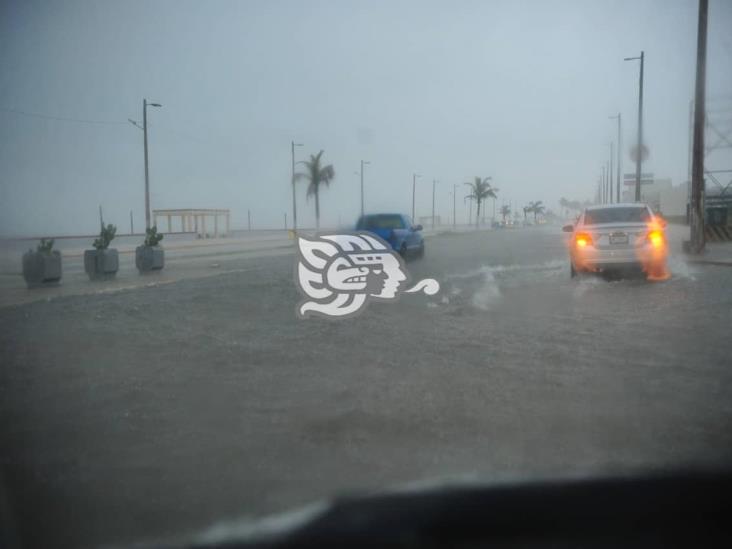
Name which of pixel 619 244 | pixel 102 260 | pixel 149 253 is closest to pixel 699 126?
pixel 619 244

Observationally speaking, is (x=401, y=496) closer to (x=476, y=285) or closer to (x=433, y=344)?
(x=433, y=344)

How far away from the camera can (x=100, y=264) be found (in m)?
16.5

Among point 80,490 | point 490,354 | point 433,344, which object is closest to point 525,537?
point 80,490

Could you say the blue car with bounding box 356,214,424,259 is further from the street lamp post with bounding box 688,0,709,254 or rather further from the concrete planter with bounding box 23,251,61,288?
the concrete planter with bounding box 23,251,61,288

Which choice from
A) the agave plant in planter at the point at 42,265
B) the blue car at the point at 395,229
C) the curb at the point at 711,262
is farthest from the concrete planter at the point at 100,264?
the curb at the point at 711,262

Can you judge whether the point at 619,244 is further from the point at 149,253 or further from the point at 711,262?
the point at 149,253

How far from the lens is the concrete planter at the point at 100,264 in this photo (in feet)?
54.0

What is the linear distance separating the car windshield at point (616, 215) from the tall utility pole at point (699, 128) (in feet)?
19.4

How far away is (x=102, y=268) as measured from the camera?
54.1 feet

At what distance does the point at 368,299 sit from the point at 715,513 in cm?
958

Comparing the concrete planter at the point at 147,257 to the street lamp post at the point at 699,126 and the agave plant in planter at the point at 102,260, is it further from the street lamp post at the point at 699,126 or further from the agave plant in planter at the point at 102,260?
the street lamp post at the point at 699,126

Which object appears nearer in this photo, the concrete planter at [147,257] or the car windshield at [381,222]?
the concrete planter at [147,257]

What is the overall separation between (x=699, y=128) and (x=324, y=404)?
1732cm

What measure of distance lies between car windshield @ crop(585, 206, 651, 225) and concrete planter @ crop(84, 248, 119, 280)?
11.3 meters
